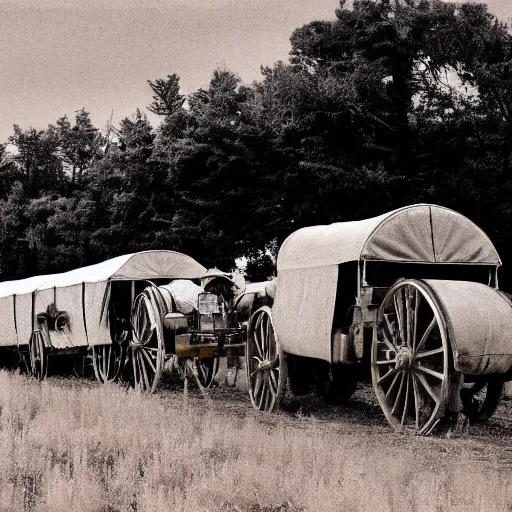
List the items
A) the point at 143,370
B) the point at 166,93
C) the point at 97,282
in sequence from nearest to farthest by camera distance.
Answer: the point at 143,370 → the point at 97,282 → the point at 166,93

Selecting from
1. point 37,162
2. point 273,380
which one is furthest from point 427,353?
point 37,162

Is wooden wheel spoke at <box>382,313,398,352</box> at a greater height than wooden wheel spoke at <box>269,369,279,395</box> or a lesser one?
greater

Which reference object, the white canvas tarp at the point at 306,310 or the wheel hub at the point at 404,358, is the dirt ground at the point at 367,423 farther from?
the white canvas tarp at the point at 306,310

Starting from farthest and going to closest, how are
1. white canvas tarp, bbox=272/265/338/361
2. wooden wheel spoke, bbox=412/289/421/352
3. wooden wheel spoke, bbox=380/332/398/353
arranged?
white canvas tarp, bbox=272/265/338/361
wooden wheel spoke, bbox=380/332/398/353
wooden wheel spoke, bbox=412/289/421/352

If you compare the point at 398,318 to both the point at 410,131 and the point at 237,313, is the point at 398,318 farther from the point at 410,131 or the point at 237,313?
the point at 410,131

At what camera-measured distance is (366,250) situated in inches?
390

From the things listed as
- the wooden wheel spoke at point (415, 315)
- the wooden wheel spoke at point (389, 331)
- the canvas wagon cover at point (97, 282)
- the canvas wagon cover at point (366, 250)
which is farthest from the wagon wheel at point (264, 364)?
the canvas wagon cover at point (97, 282)

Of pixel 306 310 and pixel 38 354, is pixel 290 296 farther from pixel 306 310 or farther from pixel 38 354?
pixel 38 354

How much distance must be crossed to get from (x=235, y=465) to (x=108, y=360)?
36.3 ft

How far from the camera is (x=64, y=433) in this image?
30.5ft

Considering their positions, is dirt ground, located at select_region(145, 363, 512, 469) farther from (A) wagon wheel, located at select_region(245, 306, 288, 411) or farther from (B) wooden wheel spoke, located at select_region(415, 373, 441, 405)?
(B) wooden wheel spoke, located at select_region(415, 373, 441, 405)

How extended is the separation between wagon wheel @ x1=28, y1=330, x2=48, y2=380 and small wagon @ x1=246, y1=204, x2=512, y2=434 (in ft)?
30.6

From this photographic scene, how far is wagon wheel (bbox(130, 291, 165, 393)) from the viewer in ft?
47.6

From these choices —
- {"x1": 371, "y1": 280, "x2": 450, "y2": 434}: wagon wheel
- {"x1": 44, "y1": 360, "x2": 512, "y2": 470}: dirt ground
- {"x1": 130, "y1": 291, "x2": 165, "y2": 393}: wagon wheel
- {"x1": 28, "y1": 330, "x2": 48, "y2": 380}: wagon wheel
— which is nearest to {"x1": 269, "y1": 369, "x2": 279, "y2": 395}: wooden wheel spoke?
{"x1": 44, "y1": 360, "x2": 512, "y2": 470}: dirt ground
